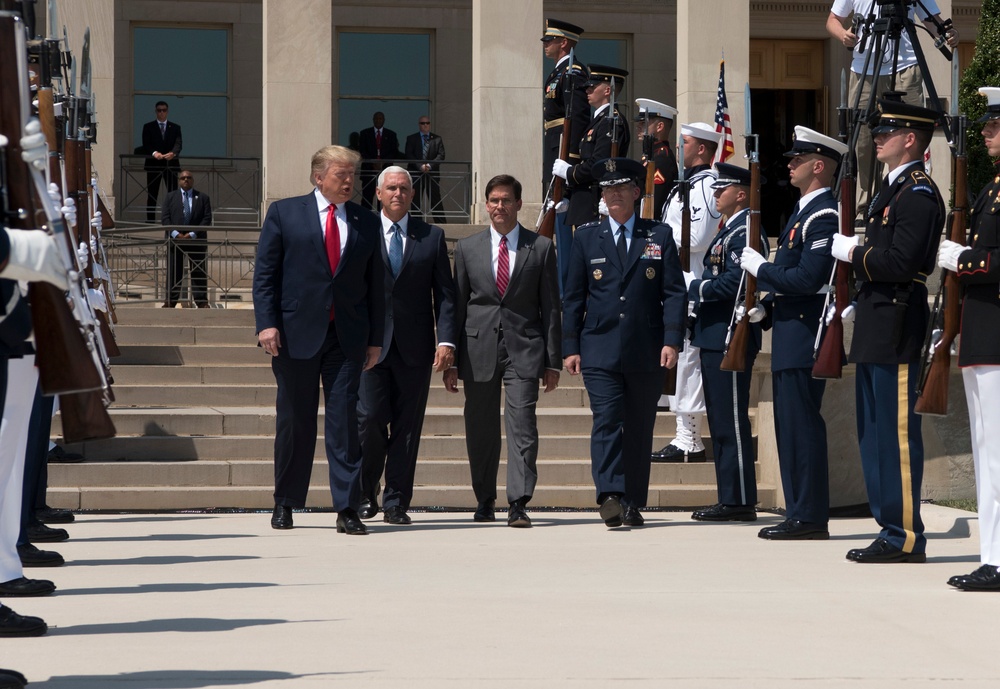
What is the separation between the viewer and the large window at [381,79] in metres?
24.6

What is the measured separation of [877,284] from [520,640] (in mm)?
3184

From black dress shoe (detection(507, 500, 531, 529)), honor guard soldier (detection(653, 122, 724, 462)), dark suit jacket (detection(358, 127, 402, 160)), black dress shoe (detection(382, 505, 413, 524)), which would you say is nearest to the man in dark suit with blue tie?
black dress shoe (detection(382, 505, 413, 524))

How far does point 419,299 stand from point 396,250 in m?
0.34

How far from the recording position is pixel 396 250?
32.8ft

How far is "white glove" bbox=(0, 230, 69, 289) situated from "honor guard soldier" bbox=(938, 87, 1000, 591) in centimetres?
415

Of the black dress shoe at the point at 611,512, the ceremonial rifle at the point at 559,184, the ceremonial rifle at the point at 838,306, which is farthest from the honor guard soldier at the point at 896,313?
the ceremonial rifle at the point at 559,184

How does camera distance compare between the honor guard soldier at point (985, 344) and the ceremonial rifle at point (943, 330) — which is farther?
the ceremonial rifle at point (943, 330)

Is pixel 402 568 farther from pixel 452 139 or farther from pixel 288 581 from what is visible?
pixel 452 139

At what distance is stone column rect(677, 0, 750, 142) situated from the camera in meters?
18.6

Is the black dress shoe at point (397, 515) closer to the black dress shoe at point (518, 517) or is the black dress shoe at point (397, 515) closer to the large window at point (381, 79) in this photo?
the black dress shoe at point (518, 517)

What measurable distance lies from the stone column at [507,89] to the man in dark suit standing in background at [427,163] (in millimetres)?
3585

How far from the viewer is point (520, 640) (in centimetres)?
582

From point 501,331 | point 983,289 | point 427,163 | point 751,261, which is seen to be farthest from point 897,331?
point 427,163

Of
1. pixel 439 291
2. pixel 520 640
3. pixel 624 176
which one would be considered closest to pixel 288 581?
pixel 520 640
